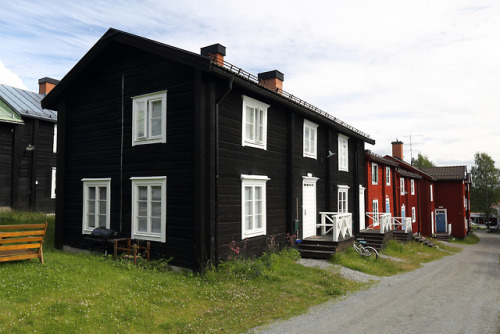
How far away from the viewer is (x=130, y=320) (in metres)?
6.95

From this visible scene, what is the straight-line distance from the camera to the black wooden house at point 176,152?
10398 mm

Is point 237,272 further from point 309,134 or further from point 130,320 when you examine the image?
point 309,134

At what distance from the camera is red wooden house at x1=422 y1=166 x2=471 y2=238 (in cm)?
3972

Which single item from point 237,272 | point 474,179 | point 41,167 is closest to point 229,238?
point 237,272

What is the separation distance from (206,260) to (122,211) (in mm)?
3752

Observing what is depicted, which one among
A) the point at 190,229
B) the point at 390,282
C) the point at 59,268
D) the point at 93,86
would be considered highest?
the point at 93,86

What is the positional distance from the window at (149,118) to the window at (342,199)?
11.2m

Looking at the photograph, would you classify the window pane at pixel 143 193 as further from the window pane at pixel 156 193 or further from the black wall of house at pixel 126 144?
the black wall of house at pixel 126 144

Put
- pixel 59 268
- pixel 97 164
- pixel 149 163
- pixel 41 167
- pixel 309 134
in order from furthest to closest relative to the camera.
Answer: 1. pixel 41 167
2. pixel 309 134
3. pixel 97 164
4. pixel 149 163
5. pixel 59 268

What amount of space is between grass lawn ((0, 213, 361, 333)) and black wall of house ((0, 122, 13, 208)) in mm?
10505

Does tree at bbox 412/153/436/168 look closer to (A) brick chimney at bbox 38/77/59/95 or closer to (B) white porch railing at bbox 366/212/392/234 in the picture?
(B) white porch railing at bbox 366/212/392/234

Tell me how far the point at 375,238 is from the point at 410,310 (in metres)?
10.8

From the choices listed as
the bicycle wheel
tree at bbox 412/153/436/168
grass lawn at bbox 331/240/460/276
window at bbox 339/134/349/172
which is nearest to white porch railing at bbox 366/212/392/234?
grass lawn at bbox 331/240/460/276

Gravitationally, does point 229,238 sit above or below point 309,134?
below
